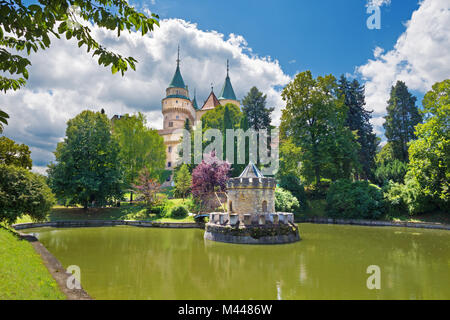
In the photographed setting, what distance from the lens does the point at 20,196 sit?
A: 43.4 ft

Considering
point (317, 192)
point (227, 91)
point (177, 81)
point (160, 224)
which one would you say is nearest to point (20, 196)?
point (160, 224)

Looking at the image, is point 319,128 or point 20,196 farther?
point 319,128

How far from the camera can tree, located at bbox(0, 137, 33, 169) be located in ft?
68.6

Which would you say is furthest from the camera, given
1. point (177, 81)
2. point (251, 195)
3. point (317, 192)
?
point (177, 81)

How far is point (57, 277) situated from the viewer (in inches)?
271

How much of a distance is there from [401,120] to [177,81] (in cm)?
3850

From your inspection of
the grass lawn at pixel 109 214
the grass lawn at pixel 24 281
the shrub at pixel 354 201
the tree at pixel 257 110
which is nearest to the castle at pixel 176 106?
the tree at pixel 257 110

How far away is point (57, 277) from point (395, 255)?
11.8 metres

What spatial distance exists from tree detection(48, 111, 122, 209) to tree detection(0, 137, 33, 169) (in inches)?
117

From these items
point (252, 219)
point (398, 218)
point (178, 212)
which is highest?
point (252, 219)

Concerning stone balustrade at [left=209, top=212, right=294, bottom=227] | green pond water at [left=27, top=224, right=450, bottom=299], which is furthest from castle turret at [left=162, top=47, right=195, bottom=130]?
green pond water at [left=27, top=224, right=450, bottom=299]

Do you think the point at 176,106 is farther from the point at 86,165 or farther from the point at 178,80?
the point at 86,165
